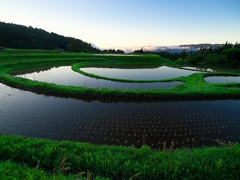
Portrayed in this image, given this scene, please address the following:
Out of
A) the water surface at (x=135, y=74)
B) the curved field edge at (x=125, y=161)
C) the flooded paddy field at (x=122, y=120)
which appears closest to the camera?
the curved field edge at (x=125, y=161)

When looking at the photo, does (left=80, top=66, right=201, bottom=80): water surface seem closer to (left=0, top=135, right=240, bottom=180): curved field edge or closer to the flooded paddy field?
the flooded paddy field

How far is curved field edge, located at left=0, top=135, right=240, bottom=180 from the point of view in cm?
439

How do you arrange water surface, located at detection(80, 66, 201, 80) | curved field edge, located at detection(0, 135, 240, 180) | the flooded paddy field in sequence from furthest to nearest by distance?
water surface, located at detection(80, 66, 201, 80), the flooded paddy field, curved field edge, located at detection(0, 135, 240, 180)

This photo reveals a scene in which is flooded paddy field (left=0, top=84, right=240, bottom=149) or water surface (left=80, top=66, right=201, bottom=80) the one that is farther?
water surface (left=80, top=66, right=201, bottom=80)

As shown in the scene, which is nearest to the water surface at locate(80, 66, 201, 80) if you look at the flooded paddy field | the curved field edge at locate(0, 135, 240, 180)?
the flooded paddy field

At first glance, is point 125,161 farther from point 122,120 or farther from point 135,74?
point 135,74

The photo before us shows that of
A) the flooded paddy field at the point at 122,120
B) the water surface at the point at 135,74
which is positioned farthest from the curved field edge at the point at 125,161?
the water surface at the point at 135,74

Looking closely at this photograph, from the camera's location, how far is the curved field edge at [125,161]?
4.39m

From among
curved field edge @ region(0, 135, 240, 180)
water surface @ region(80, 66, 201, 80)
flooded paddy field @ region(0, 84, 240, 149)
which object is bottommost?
flooded paddy field @ region(0, 84, 240, 149)

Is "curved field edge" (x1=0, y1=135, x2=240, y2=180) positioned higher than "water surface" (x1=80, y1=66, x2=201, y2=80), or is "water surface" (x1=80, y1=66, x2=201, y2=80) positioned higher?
"water surface" (x1=80, y1=66, x2=201, y2=80)

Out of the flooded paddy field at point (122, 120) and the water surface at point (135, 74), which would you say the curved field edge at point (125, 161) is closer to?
the flooded paddy field at point (122, 120)

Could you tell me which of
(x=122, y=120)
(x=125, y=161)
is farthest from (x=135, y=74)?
(x=125, y=161)

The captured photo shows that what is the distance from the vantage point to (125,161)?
4.66 meters

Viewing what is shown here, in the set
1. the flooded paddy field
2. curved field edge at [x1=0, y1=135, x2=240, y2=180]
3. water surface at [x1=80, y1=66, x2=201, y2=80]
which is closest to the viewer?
curved field edge at [x1=0, y1=135, x2=240, y2=180]
